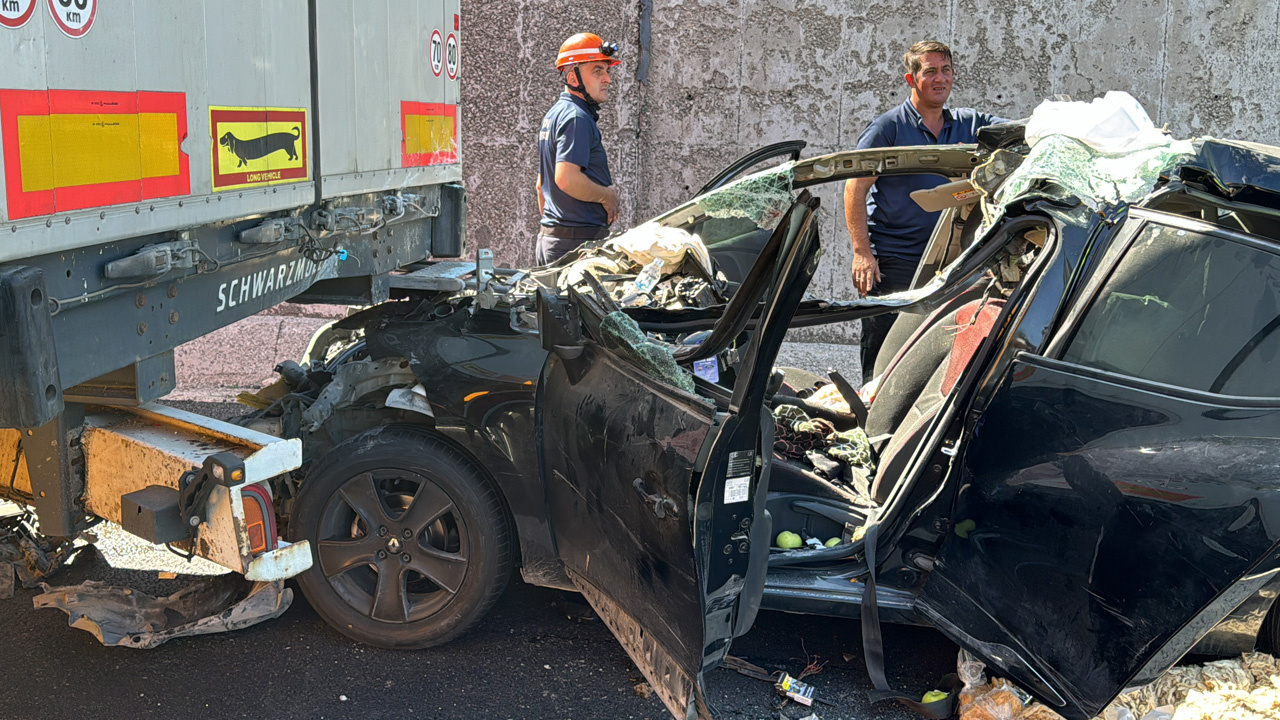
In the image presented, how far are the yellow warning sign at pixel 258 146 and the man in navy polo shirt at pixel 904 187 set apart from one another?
2.98 meters

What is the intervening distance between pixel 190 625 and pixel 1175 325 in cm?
322

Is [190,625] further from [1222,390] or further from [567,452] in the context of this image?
[1222,390]

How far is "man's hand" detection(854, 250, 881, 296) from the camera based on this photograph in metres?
5.68

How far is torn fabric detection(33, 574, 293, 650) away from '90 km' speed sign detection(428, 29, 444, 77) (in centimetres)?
252

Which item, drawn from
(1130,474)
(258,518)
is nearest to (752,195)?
(1130,474)

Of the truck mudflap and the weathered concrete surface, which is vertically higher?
the truck mudflap

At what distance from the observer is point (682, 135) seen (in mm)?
7824

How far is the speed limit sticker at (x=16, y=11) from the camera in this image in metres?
2.24

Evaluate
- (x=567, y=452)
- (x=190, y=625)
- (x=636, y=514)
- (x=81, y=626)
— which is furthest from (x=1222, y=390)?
(x=81, y=626)

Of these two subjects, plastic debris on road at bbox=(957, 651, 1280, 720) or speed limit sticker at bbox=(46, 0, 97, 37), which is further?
plastic debris on road at bbox=(957, 651, 1280, 720)

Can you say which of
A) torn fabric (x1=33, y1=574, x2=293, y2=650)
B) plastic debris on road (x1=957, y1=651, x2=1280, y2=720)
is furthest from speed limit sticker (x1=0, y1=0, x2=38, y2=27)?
plastic debris on road (x1=957, y1=651, x2=1280, y2=720)

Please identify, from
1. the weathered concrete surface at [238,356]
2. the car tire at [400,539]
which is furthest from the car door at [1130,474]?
the weathered concrete surface at [238,356]

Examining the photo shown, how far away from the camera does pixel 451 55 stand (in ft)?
17.1

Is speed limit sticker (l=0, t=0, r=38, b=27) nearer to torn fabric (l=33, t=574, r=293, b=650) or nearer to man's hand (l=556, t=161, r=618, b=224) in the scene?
torn fabric (l=33, t=574, r=293, b=650)
